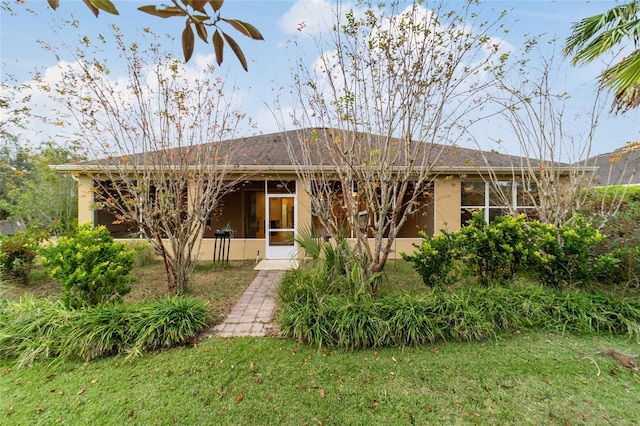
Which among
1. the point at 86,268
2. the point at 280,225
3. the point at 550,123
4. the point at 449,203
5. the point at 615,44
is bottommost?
the point at 86,268

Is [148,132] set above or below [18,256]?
above

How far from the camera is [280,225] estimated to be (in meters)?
9.52

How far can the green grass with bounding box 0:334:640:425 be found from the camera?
7.82 feet

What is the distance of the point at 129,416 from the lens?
2.38m

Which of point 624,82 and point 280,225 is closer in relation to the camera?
point 624,82

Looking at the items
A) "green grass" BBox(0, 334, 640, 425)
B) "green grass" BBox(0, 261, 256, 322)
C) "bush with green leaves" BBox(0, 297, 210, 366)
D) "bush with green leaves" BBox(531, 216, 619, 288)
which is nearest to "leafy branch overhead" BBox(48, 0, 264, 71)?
"green grass" BBox(0, 334, 640, 425)

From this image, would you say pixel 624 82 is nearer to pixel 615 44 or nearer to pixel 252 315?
pixel 615 44

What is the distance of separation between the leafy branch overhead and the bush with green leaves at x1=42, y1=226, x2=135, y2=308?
12.3ft

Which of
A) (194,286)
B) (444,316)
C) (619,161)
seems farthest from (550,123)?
(194,286)

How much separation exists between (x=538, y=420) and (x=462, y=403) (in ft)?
2.01

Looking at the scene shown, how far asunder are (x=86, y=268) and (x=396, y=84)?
5.54m

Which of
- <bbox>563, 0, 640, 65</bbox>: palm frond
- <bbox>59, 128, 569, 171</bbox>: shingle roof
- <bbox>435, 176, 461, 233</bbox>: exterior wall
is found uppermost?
<bbox>563, 0, 640, 65</bbox>: palm frond

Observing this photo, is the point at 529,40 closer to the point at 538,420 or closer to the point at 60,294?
the point at 538,420

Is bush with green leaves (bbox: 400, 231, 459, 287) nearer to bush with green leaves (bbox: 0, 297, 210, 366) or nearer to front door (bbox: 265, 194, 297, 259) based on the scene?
bush with green leaves (bbox: 0, 297, 210, 366)
